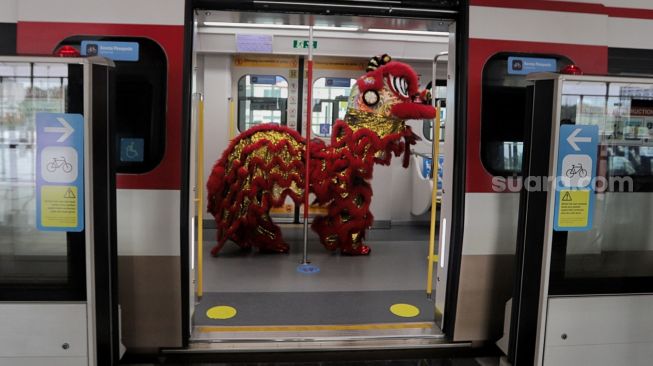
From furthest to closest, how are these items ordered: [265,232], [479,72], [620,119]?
[265,232] < [479,72] < [620,119]

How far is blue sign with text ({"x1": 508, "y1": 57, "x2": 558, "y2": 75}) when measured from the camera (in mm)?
3029

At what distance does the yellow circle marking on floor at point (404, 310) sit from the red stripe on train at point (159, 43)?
6.50ft

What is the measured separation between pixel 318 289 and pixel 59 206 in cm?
249

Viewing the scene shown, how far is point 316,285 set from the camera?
440 centimetres

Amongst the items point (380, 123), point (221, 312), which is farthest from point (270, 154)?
point (221, 312)

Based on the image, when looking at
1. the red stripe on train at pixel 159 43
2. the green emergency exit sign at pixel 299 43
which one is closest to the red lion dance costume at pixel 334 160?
the green emergency exit sign at pixel 299 43

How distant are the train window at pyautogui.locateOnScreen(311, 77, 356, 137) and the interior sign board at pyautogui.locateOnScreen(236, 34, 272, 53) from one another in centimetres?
98

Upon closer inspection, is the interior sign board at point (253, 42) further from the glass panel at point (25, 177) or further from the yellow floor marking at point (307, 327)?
the glass panel at point (25, 177)

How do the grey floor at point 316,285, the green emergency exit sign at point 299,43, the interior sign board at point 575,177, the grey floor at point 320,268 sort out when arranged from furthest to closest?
1. the green emergency exit sign at point 299,43
2. the grey floor at point 320,268
3. the grey floor at point 316,285
4. the interior sign board at point 575,177

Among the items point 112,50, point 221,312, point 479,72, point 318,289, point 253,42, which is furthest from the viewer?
point 253,42

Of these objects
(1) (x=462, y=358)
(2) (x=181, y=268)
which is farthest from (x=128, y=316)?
(1) (x=462, y=358)

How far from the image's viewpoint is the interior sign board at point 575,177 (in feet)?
8.11

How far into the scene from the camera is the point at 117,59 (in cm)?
275

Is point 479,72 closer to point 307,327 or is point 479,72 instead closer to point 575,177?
point 575,177
